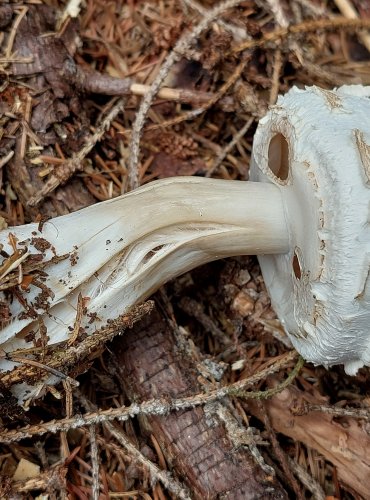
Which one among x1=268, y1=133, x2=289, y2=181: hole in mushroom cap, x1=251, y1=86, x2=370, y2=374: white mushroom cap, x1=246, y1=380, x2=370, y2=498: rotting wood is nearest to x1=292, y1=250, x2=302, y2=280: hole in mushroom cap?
x1=251, y1=86, x2=370, y2=374: white mushroom cap

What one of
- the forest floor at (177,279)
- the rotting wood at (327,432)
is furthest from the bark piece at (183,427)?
the rotting wood at (327,432)

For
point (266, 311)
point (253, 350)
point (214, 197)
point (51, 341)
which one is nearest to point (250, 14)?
point (214, 197)

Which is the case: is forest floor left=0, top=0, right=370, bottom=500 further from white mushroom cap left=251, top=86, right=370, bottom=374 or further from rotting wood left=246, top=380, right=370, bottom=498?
white mushroom cap left=251, top=86, right=370, bottom=374

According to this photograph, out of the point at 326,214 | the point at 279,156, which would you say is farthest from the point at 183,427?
the point at 279,156

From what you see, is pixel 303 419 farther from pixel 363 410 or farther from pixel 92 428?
pixel 92 428

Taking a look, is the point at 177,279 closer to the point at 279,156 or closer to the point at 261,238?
the point at 261,238

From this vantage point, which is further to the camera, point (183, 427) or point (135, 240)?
point (183, 427)
